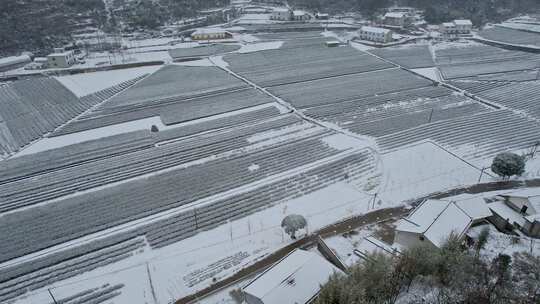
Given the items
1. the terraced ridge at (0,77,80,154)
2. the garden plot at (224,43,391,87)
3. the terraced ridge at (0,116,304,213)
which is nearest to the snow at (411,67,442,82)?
the garden plot at (224,43,391,87)

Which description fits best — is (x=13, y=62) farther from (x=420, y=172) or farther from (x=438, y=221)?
(x=438, y=221)

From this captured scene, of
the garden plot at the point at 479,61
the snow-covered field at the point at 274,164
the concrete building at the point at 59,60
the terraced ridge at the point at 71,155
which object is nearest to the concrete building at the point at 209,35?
the snow-covered field at the point at 274,164

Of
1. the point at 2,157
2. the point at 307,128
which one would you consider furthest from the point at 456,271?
the point at 2,157

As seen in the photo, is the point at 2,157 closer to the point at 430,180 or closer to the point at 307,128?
the point at 307,128

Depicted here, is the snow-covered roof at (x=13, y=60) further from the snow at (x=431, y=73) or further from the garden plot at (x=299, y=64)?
the snow at (x=431, y=73)

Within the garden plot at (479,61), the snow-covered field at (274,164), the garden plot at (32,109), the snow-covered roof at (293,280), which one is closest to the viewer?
the snow-covered roof at (293,280)

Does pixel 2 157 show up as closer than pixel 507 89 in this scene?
Answer: Yes

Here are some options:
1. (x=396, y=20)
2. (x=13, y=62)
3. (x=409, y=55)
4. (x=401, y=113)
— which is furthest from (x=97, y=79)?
(x=396, y=20)
